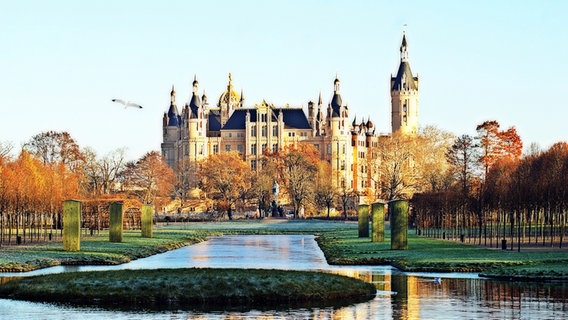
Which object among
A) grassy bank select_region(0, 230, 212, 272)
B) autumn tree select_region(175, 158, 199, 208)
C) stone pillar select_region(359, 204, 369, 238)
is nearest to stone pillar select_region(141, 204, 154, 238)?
grassy bank select_region(0, 230, 212, 272)

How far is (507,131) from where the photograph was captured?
438ft

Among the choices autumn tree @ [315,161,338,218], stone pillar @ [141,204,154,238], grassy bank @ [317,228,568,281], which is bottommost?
grassy bank @ [317,228,568,281]

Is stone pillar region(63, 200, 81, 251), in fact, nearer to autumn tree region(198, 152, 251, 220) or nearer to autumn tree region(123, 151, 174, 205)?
autumn tree region(198, 152, 251, 220)

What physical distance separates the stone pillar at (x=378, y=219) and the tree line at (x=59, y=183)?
64.0 ft

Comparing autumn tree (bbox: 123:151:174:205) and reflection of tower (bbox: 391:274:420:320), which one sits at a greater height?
autumn tree (bbox: 123:151:174:205)

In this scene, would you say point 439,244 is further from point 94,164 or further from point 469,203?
point 94,164

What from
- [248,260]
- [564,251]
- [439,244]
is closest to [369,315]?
[248,260]

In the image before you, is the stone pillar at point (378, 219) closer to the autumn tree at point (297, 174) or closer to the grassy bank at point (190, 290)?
the grassy bank at point (190, 290)

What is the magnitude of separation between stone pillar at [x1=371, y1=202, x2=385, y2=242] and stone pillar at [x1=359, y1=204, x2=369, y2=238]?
937 centimetres

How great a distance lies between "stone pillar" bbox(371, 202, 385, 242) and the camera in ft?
224

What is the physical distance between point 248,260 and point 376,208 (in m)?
17.5

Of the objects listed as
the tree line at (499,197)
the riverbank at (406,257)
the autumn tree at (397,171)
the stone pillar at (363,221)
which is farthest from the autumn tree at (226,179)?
the riverbank at (406,257)

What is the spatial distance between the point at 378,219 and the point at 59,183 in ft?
112

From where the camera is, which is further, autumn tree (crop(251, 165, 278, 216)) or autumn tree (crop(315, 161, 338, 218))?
autumn tree (crop(315, 161, 338, 218))
